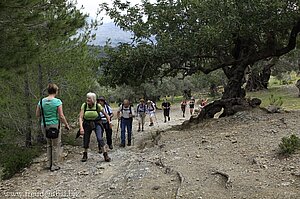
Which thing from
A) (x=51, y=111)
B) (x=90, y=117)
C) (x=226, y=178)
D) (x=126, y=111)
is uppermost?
Answer: (x=51, y=111)

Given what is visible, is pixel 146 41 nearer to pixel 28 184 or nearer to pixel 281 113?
pixel 281 113

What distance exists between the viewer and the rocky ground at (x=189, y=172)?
18.3 feet

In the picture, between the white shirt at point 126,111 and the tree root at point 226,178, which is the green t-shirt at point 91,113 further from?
the white shirt at point 126,111

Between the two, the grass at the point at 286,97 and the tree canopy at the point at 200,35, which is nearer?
the tree canopy at the point at 200,35

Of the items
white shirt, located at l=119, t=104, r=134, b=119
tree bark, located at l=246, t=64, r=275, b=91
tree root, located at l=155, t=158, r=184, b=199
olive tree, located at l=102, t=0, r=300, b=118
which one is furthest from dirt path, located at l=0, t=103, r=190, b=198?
tree bark, located at l=246, t=64, r=275, b=91

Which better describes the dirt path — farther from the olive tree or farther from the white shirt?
the olive tree

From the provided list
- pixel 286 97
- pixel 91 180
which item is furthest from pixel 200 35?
Result: pixel 286 97

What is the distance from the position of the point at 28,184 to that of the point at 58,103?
5.47 ft

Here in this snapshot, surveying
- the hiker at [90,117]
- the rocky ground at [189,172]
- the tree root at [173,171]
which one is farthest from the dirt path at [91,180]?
the hiker at [90,117]

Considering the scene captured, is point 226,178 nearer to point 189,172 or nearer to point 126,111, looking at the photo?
point 189,172

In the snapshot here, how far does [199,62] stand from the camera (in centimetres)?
1401

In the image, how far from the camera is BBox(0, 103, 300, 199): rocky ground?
220 inches

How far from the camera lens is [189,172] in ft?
21.5

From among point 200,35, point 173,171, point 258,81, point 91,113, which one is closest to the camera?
point 173,171
